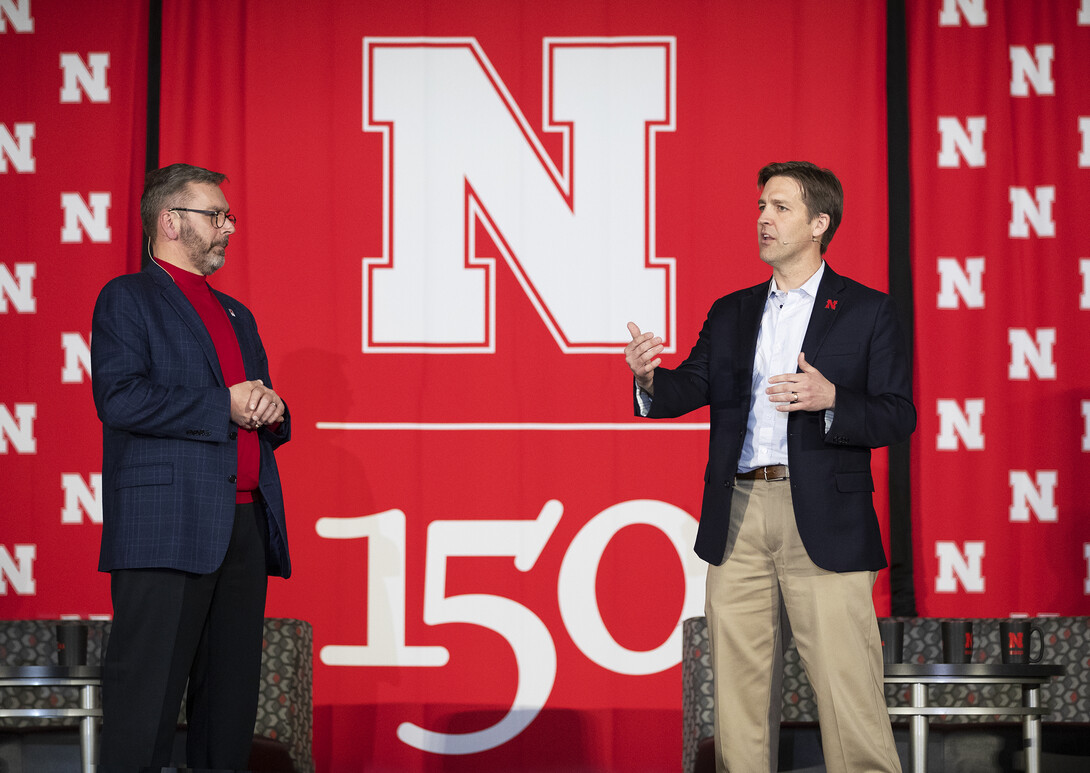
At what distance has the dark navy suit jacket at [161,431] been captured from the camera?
7.18 ft

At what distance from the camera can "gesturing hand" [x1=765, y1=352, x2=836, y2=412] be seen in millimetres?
2039

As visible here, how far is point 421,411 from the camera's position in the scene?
3.65 m

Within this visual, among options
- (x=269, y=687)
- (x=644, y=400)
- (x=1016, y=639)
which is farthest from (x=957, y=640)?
(x=269, y=687)

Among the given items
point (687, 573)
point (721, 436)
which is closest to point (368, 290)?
point (687, 573)

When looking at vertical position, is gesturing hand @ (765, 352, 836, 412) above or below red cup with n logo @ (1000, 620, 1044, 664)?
above

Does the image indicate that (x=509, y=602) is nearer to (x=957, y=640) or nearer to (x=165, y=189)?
(x=957, y=640)

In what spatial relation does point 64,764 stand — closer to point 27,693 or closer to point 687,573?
point 27,693

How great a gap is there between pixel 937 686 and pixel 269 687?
6.67 feet

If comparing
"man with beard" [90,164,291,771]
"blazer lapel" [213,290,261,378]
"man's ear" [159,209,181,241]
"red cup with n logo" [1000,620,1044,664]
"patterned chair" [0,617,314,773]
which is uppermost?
"man's ear" [159,209,181,241]

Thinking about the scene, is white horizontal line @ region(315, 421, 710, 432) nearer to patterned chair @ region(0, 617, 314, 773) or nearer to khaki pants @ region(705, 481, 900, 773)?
Answer: patterned chair @ region(0, 617, 314, 773)

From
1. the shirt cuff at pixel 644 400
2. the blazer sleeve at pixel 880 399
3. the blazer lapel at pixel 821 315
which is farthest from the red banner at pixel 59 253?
the blazer sleeve at pixel 880 399

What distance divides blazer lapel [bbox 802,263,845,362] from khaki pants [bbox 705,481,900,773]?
0.30m

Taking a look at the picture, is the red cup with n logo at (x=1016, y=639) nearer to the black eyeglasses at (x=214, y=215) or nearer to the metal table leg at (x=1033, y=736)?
the metal table leg at (x=1033, y=736)

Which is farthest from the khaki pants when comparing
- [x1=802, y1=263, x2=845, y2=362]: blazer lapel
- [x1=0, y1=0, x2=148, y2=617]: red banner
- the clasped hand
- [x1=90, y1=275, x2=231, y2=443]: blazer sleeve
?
[x1=0, y1=0, x2=148, y2=617]: red banner
